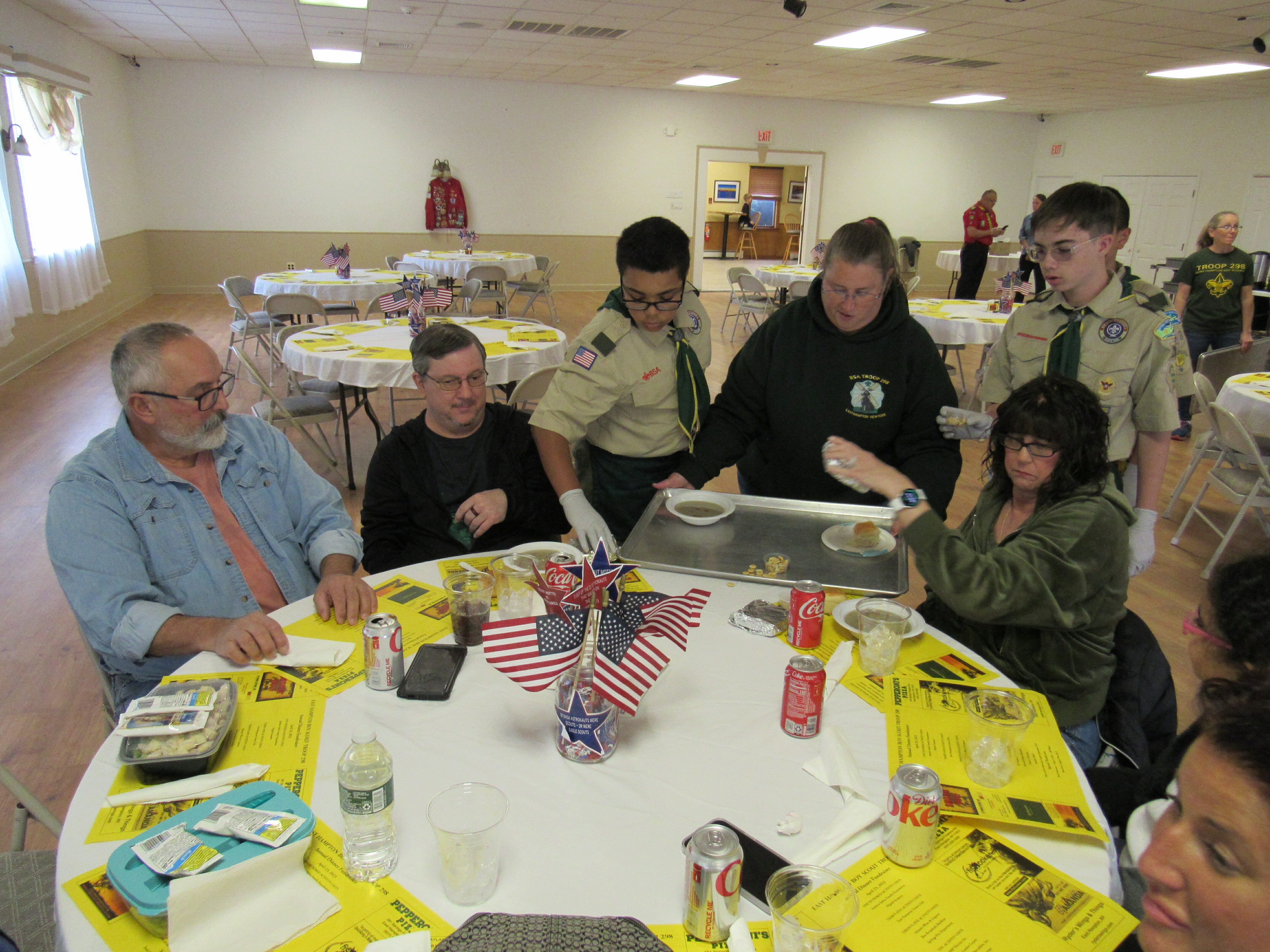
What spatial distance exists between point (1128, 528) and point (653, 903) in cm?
136

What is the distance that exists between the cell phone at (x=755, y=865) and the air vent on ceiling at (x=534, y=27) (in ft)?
29.8

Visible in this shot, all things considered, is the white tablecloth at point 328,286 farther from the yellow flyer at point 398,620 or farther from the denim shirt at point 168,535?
the yellow flyer at point 398,620

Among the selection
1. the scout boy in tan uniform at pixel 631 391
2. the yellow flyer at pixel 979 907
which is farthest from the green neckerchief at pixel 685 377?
the yellow flyer at pixel 979 907

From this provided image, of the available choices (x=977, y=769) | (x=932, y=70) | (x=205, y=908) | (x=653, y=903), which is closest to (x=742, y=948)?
(x=653, y=903)

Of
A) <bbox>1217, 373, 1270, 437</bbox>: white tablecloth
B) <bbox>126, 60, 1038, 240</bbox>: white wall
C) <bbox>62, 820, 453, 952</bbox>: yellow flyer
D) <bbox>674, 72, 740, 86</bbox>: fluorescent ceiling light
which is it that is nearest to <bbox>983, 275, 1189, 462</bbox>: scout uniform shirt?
<bbox>1217, 373, 1270, 437</bbox>: white tablecloth

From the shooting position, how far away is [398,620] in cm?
159

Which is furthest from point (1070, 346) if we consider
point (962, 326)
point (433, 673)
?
point (962, 326)

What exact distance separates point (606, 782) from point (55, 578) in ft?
11.2

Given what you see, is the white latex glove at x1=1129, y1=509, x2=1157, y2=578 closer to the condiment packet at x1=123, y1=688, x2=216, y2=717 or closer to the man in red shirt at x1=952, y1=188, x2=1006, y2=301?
the condiment packet at x1=123, y1=688, x2=216, y2=717

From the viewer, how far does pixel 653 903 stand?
104cm

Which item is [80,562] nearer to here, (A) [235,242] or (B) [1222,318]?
(B) [1222,318]

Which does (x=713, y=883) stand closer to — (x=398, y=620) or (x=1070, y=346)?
(x=398, y=620)

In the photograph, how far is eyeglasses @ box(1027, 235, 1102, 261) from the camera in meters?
2.24

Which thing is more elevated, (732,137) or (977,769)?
→ (732,137)
